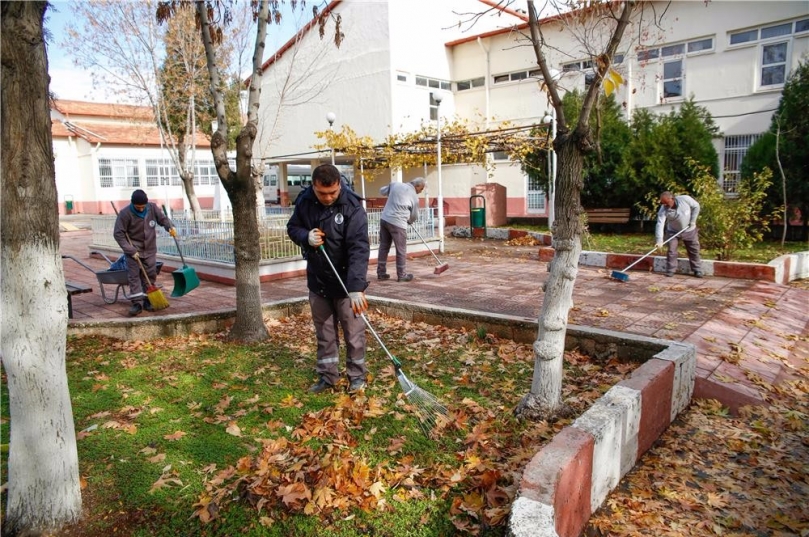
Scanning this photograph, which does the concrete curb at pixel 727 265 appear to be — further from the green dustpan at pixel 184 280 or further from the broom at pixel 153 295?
the broom at pixel 153 295

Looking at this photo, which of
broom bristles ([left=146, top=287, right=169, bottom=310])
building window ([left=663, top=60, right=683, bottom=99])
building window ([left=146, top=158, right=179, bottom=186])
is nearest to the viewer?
broom bristles ([left=146, top=287, right=169, bottom=310])

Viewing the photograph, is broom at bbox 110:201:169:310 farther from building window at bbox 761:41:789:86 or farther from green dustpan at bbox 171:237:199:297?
building window at bbox 761:41:789:86

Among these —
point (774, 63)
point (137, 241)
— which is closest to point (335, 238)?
point (137, 241)

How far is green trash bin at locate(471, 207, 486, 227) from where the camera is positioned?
1627 centimetres

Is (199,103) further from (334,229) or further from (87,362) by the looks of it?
(334,229)

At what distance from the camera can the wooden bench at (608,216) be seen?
1502 centimetres

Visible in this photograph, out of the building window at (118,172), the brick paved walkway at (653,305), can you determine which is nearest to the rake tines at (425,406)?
the brick paved walkway at (653,305)

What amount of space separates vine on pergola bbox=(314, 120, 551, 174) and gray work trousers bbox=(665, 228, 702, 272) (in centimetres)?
451

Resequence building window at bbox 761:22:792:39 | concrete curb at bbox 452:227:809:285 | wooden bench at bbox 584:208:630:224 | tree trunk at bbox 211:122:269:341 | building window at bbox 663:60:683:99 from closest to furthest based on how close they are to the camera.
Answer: tree trunk at bbox 211:122:269:341 < concrete curb at bbox 452:227:809:285 < wooden bench at bbox 584:208:630:224 < building window at bbox 761:22:792:39 < building window at bbox 663:60:683:99

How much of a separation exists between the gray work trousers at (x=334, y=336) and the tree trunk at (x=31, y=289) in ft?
6.61

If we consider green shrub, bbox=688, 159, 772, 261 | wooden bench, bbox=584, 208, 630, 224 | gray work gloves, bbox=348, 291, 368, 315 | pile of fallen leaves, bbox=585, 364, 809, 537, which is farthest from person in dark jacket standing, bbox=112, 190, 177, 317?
wooden bench, bbox=584, 208, 630, 224

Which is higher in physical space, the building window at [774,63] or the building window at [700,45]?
the building window at [700,45]

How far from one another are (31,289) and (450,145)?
13435 millimetres

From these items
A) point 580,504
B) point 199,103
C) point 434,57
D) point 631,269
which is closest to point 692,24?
point 434,57
